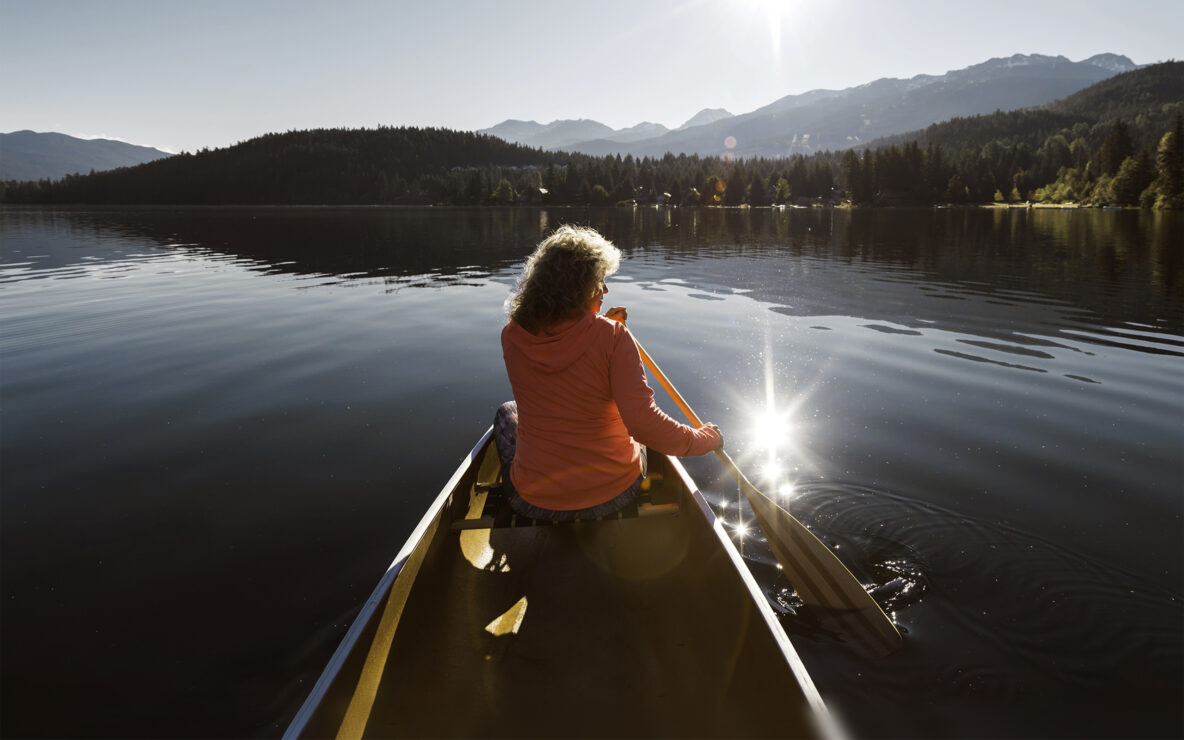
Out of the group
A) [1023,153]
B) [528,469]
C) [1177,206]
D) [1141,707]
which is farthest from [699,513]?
[1023,153]

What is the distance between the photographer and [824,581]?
16.5ft

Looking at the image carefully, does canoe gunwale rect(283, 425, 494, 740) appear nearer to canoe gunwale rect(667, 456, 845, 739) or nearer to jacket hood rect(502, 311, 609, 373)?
jacket hood rect(502, 311, 609, 373)

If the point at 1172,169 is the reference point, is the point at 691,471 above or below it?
below

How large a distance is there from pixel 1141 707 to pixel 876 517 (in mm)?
2548

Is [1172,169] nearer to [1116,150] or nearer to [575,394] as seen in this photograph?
[1116,150]

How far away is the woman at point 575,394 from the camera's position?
4062 millimetres

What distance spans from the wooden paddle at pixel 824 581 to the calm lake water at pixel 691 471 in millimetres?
178

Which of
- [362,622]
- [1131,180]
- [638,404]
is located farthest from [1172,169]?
[362,622]

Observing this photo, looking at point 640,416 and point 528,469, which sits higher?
point 640,416

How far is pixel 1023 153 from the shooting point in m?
153

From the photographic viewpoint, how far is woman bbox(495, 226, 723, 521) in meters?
4.06

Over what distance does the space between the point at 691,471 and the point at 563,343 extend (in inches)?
169

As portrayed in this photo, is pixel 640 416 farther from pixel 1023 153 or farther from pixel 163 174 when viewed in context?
pixel 163 174

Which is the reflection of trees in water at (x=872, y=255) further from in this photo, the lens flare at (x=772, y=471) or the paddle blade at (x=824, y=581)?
the paddle blade at (x=824, y=581)
